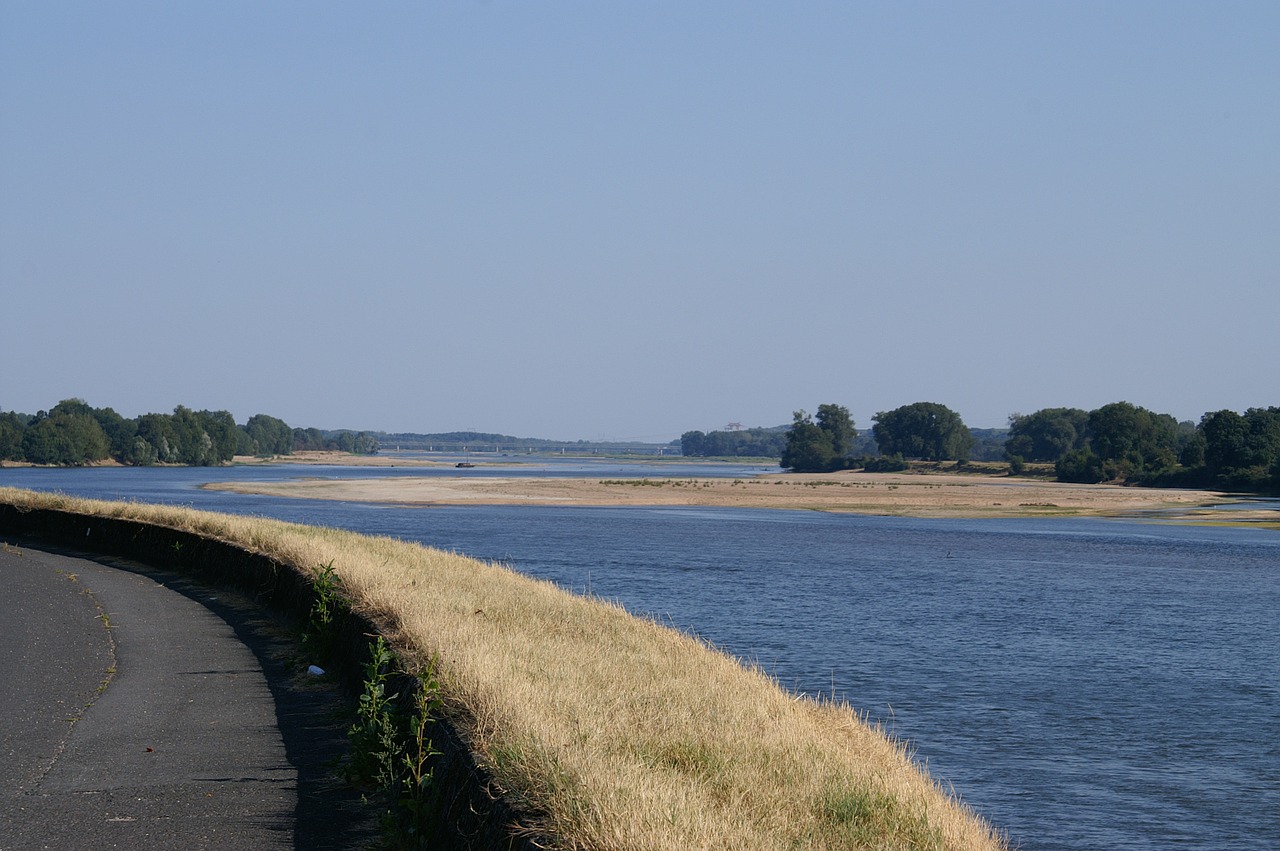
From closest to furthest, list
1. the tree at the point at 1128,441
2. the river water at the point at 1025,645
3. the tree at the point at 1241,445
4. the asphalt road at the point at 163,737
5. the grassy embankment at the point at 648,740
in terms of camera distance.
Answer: the grassy embankment at the point at 648,740 → the asphalt road at the point at 163,737 → the river water at the point at 1025,645 → the tree at the point at 1241,445 → the tree at the point at 1128,441

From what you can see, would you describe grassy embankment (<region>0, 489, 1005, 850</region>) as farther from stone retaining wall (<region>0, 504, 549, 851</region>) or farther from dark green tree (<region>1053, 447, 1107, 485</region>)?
dark green tree (<region>1053, 447, 1107, 485</region>)

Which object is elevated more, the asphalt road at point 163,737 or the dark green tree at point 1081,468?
the dark green tree at point 1081,468

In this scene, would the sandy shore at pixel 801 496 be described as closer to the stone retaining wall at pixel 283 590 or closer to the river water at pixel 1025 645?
the river water at pixel 1025 645

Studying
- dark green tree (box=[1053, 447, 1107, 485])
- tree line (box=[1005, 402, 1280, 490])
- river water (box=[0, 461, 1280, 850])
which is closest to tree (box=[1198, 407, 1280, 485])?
tree line (box=[1005, 402, 1280, 490])

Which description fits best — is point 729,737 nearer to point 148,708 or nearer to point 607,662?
point 607,662

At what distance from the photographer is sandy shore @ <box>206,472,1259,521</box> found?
9306cm

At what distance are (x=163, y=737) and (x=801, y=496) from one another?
10295 centimetres

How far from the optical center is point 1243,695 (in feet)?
68.9

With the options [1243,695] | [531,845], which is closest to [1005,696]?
[1243,695]

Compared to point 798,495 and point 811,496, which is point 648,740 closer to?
point 811,496

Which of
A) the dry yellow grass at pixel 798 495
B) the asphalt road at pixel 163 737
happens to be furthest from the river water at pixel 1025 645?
the dry yellow grass at pixel 798 495

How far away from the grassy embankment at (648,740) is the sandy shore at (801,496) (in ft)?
246

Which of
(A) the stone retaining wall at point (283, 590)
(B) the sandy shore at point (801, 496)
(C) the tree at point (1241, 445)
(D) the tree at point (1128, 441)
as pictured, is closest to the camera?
(A) the stone retaining wall at point (283, 590)

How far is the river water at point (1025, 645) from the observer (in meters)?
14.6
